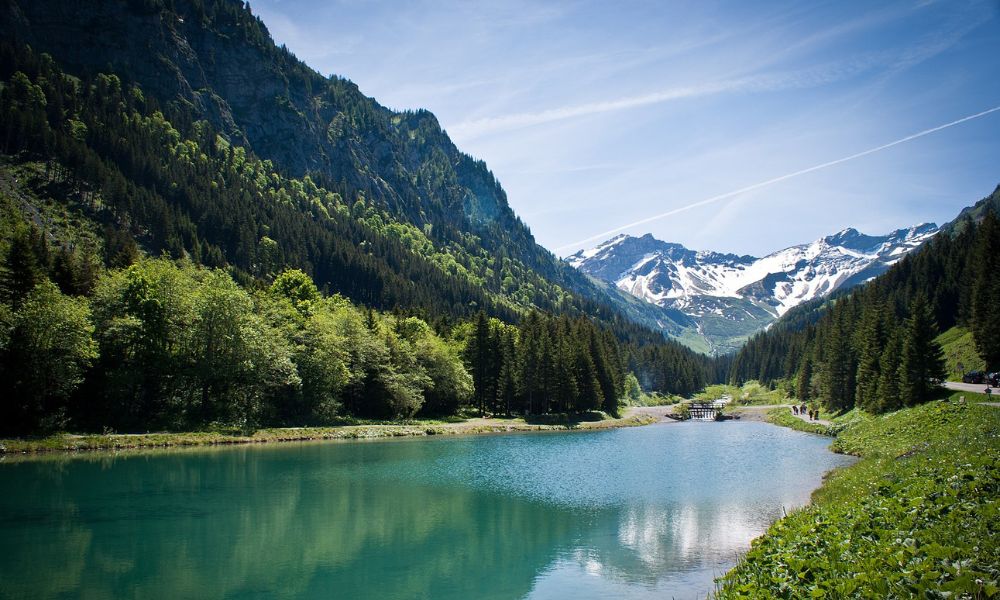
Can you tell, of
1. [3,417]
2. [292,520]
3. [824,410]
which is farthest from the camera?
[824,410]

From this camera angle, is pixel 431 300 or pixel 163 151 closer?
pixel 163 151

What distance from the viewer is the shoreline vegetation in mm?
48206

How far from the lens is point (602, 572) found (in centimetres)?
2317

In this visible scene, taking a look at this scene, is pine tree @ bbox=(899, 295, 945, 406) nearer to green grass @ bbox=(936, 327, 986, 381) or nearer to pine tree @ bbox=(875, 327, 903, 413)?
pine tree @ bbox=(875, 327, 903, 413)

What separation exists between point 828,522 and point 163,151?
196781mm

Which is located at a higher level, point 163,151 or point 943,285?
point 163,151

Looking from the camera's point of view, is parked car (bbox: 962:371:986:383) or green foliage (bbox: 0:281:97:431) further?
parked car (bbox: 962:371:986:383)

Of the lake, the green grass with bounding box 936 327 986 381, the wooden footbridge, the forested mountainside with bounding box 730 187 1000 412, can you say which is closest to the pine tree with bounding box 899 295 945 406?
the forested mountainside with bounding box 730 187 1000 412

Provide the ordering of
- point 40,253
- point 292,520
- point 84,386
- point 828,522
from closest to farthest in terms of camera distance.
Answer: point 828,522 → point 292,520 → point 84,386 → point 40,253

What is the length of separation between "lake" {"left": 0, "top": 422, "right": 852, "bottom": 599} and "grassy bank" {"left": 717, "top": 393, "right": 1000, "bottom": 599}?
3962 mm

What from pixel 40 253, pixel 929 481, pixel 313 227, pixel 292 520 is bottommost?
pixel 292 520

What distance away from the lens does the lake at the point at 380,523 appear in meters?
21.7

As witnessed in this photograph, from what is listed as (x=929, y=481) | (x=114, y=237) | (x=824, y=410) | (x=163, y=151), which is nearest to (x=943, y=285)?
(x=824, y=410)

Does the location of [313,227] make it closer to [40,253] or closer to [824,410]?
[40,253]
